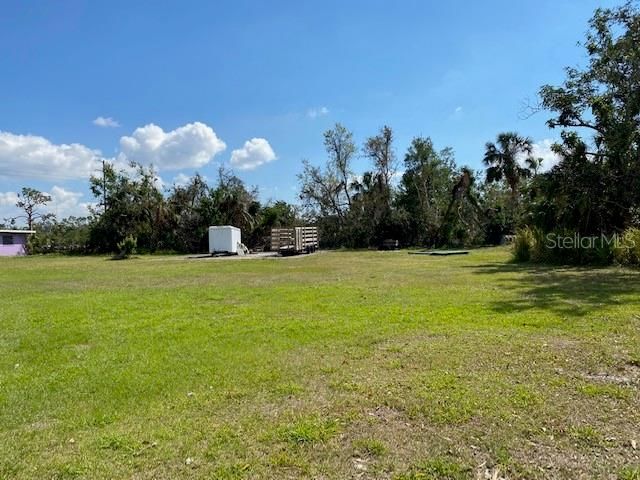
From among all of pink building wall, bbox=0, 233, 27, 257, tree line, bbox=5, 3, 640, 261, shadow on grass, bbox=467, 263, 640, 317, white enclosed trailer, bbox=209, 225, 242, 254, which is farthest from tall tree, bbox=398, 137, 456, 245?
pink building wall, bbox=0, 233, 27, 257

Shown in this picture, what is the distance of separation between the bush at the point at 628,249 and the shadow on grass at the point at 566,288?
0.78m

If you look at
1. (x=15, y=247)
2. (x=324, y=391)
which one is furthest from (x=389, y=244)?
(x=15, y=247)

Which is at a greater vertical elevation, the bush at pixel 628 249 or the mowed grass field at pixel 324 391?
the bush at pixel 628 249

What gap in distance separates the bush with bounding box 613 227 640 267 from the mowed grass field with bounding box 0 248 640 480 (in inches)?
256

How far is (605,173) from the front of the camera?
1429 cm

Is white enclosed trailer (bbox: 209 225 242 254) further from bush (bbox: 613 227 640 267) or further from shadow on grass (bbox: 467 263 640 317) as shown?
bush (bbox: 613 227 640 267)

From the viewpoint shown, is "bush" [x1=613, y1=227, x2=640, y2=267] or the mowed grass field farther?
"bush" [x1=613, y1=227, x2=640, y2=267]

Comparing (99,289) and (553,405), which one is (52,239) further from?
(553,405)

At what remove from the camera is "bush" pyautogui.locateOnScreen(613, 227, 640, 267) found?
12086mm

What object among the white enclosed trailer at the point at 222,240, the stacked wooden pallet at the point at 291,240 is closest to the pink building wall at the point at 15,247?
the white enclosed trailer at the point at 222,240

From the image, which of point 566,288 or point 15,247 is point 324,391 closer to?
point 566,288

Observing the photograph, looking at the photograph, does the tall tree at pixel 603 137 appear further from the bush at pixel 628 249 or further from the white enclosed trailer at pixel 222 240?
the white enclosed trailer at pixel 222 240

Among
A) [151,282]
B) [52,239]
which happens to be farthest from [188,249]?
[151,282]

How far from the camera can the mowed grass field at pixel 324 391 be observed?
8.18 feet
